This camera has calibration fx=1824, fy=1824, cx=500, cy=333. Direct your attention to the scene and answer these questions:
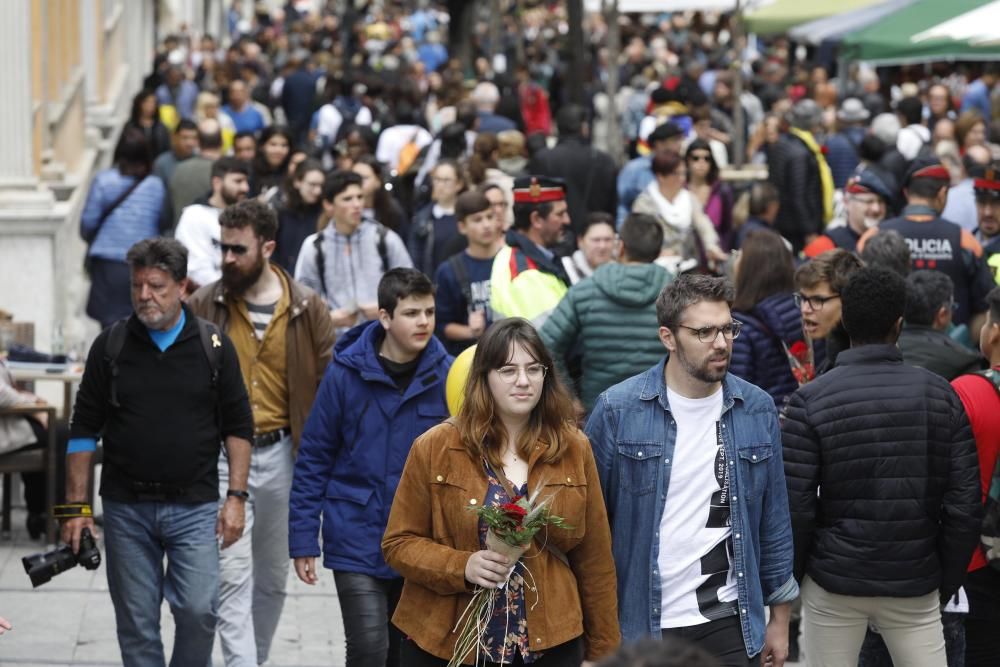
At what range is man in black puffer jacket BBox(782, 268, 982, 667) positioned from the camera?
588 centimetres

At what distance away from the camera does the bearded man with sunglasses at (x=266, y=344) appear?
7.71 metres

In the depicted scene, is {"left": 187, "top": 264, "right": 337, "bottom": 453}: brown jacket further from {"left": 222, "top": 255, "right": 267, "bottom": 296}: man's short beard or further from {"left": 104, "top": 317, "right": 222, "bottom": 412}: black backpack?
{"left": 104, "top": 317, "right": 222, "bottom": 412}: black backpack

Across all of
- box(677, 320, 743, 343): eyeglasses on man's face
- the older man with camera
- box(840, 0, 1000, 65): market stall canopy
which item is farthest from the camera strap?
box(840, 0, 1000, 65): market stall canopy

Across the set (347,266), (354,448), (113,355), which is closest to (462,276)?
(347,266)

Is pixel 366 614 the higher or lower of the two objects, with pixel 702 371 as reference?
lower

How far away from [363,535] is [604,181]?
303 inches

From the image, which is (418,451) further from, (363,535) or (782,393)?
(782,393)

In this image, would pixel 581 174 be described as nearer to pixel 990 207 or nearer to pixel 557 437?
pixel 990 207

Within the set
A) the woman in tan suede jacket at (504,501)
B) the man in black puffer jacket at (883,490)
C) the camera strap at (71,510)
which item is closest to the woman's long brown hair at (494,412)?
the woman in tan suede jacket at (504,501)

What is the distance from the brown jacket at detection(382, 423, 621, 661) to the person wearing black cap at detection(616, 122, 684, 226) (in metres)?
8.21

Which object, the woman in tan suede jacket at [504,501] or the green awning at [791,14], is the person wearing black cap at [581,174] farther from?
the woman in tan suede jacket at [504,501]

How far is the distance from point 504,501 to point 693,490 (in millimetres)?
632

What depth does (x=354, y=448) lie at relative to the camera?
6.66 metres

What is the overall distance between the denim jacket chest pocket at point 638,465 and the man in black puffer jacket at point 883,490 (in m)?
0.71
